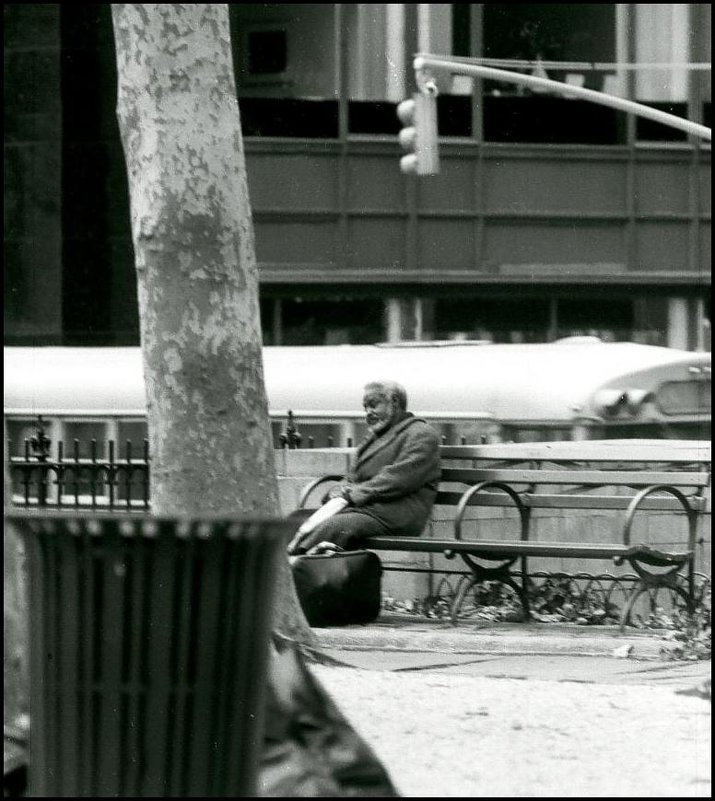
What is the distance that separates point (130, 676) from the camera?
4.11 meters

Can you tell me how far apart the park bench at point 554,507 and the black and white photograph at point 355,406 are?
0.03m

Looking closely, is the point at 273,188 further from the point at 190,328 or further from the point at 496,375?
the point at 190,328

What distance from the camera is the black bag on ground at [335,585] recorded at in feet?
27.2

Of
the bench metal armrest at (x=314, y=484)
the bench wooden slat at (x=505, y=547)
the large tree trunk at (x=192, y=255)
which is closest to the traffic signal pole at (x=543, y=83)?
the bench metal armrest at (x=314, y=484)

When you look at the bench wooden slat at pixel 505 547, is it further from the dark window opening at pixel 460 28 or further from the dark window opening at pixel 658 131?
the dark window opening at pixel 658 131

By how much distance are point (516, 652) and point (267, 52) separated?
1951 centimetres

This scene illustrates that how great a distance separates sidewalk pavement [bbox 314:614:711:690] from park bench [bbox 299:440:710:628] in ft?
1.00

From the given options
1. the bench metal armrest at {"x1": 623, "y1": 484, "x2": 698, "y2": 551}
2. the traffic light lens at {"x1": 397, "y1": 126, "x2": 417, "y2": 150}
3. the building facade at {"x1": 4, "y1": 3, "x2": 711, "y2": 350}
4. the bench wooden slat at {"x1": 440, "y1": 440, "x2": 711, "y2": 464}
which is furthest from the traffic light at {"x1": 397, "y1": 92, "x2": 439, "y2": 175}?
the building facade at {"x1": 4, "y1": 3, "x2": 711, "y2": 350}

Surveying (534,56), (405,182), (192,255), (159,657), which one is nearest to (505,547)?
(192,255)

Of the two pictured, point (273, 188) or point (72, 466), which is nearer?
point (72, 466)

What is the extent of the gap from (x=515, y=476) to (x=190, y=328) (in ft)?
11.0

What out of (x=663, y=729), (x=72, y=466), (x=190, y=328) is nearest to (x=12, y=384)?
(x=72, y=466)

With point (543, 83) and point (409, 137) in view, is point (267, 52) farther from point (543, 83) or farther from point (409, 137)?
point (543, 83)

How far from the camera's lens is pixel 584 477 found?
9445 mm
